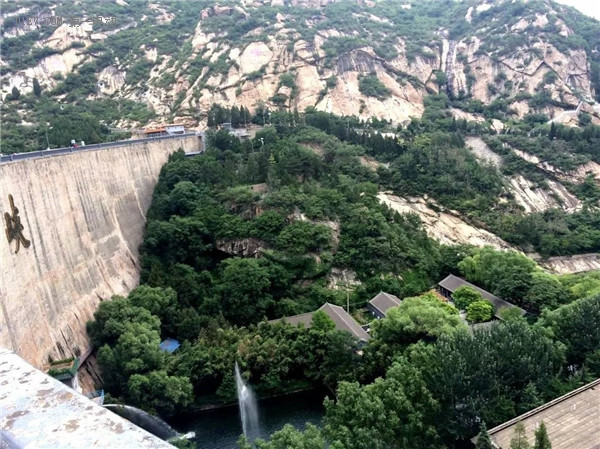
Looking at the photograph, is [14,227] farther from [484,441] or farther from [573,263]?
[573,263]

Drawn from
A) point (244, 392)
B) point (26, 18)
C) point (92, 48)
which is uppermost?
point (26, 18)

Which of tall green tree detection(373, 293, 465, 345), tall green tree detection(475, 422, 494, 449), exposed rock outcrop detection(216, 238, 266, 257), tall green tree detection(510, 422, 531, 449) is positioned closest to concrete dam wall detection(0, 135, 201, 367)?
exposed rock outcrop detection(216, 238, 266, 257)

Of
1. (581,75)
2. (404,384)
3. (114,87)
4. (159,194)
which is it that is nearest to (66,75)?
A: (114,87)

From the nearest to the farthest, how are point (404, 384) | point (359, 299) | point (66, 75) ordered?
point (404, 384)
point (359, 299)
point (66, 75)

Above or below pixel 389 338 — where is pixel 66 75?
above

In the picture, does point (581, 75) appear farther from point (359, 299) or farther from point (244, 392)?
point (244, 392)

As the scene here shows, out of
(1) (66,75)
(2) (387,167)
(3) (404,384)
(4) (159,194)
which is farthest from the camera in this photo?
(1) (66,75)

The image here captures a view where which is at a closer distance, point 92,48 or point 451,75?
point 92,48
